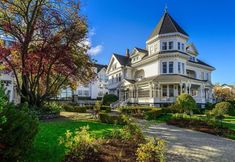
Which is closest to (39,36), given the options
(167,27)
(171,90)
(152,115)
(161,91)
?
(152,115)

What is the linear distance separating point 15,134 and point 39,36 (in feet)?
49.4

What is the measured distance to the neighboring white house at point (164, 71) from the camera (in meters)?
36.2

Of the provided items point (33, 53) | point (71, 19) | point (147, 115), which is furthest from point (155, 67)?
point (33, 53)

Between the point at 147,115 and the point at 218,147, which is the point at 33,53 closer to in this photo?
the point at 147,115

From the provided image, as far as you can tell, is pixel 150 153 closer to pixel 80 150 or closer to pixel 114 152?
pixel 114 152

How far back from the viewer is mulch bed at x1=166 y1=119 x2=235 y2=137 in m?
14.5

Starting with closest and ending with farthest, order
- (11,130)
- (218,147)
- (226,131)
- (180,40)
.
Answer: (11,130) → (218,147) → (226,131) → (180,40)

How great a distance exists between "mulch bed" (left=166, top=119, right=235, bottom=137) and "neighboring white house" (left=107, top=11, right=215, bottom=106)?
16896 millimetres

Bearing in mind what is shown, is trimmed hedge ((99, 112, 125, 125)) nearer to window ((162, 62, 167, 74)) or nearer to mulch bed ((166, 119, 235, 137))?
mulch bed ((166, 119, 235, 137))

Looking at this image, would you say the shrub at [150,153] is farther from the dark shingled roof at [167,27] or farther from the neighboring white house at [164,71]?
the dark shingled roof at [167,27]

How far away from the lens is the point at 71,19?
19812mm

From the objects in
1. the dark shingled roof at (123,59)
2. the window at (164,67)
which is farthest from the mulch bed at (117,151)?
the dark shingled roof at (123,59)

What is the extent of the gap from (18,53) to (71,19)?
5.30m

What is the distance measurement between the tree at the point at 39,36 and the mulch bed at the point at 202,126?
31.6 feet
